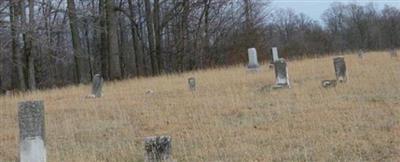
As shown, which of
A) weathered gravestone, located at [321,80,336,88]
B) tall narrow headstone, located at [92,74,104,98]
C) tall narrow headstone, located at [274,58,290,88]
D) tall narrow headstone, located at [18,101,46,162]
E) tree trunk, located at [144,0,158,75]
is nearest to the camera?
tall narrow headstone, located at [18,101,46,162]

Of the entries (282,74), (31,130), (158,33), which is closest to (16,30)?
(282,74)

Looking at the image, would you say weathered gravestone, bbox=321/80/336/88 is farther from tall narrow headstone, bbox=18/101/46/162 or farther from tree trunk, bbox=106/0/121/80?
tree trunk, bbox=106/0/121/80

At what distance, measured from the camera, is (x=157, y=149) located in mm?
7098

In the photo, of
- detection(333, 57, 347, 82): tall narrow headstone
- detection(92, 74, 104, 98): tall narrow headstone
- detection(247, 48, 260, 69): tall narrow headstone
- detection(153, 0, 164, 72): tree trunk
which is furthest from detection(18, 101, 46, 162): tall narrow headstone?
detection(153, 0, 164, 72): tree trunk

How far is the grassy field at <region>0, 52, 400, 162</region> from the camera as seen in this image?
7.52 metres

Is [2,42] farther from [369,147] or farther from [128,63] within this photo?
[128,63]

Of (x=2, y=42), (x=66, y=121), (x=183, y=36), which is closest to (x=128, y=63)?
(x=183, y=36)

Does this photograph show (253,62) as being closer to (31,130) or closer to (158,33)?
(158,33)

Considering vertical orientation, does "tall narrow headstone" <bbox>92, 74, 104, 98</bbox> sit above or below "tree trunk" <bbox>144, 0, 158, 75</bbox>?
below

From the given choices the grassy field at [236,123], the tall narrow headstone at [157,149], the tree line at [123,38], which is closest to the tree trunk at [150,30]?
the tree line at [123,38]

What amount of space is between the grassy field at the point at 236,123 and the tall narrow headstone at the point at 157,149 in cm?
43

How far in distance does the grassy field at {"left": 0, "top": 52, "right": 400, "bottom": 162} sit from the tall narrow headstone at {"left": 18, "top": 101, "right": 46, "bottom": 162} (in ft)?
1.85

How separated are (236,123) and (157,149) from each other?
2.87 meters

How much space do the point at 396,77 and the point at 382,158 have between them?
7.88 metres
